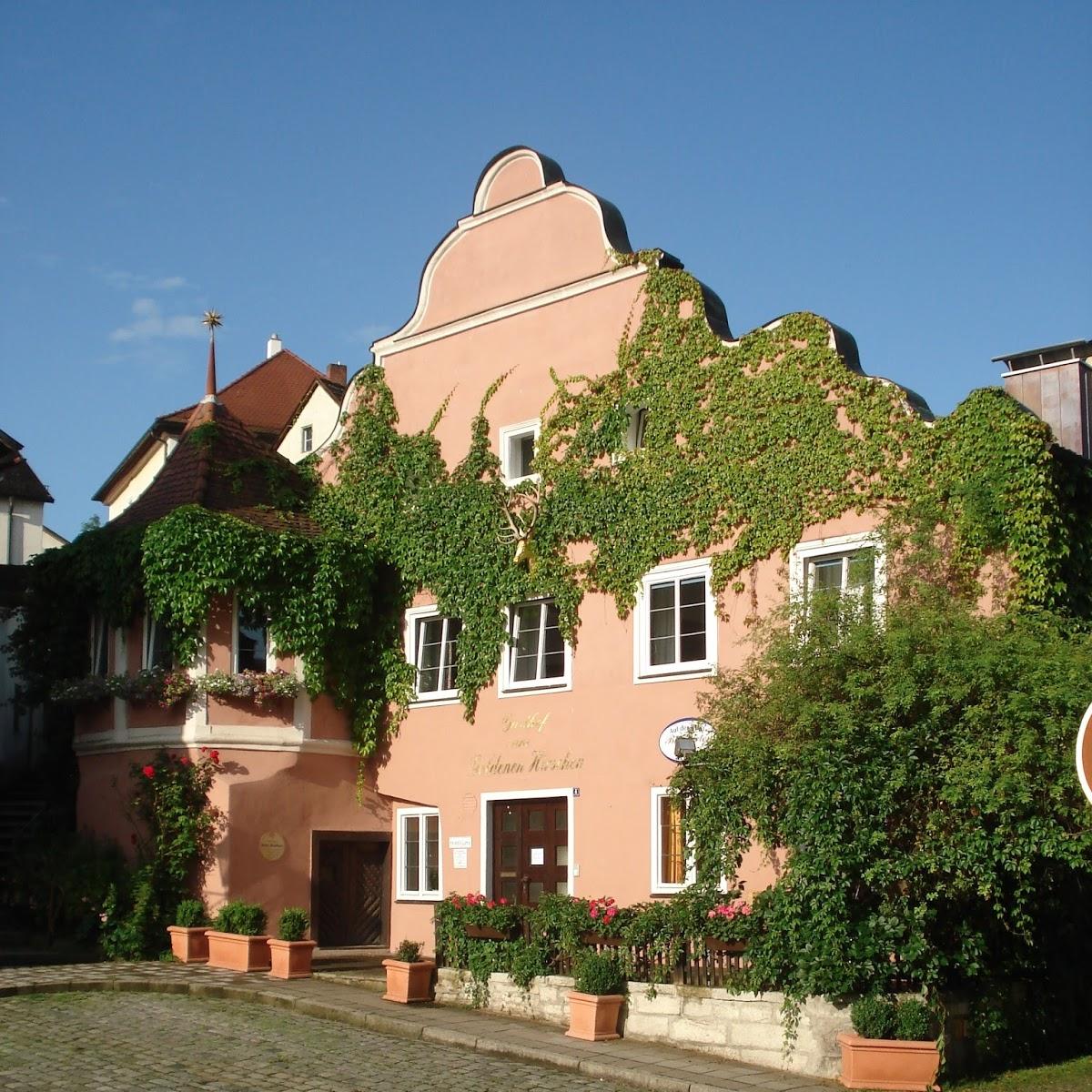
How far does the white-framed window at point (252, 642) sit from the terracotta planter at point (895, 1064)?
12336 millimetres

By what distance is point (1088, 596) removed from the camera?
1727 cm

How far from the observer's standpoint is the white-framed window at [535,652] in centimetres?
2150

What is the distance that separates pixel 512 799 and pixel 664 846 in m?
2.92

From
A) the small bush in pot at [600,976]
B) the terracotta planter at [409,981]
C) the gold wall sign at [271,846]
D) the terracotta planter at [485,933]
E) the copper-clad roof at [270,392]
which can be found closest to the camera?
the small bush in pot at [600,976]

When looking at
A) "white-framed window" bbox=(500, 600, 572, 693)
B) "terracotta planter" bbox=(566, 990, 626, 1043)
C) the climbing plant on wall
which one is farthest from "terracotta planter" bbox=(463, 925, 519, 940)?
the climbing plant on wall

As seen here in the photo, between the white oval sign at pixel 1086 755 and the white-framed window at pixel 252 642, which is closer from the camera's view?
the white oval sign at pixel 1086 755

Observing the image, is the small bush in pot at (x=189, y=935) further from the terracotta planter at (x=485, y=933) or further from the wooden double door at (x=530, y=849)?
the terracotta planter at (x=485, y=933)

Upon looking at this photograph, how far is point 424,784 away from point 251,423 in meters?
19.3

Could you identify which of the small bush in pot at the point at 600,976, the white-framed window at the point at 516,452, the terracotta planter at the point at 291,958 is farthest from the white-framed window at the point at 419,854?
the small bush in pot at the point at 600,976

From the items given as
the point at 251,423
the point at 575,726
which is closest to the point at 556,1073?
the point at 575,726

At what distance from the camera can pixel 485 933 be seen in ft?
59.2

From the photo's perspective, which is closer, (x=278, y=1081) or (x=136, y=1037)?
(x=278, y=1081)

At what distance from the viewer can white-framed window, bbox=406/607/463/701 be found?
2312cm

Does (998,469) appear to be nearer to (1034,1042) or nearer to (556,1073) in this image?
(1034,1042)
